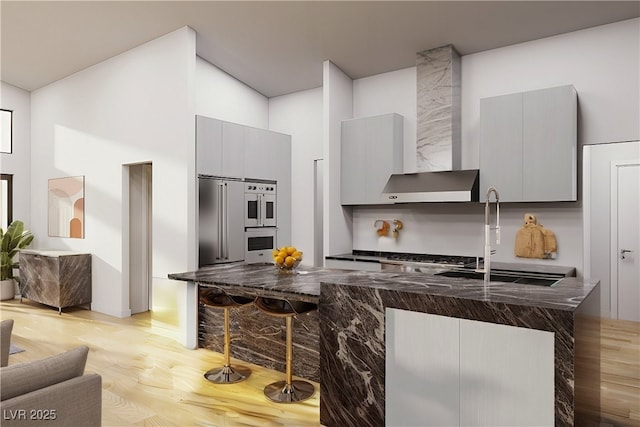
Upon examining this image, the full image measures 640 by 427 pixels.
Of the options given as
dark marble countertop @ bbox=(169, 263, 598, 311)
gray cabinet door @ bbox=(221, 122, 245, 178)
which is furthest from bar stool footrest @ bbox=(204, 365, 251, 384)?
gray cabinet door @ bbox=(221, 122, 245, 178)

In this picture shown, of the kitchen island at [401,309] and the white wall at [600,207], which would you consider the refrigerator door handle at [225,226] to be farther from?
the white wall at [600,207]

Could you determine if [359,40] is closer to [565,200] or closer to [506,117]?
[506,117]

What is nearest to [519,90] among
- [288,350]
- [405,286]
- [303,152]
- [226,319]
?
[303,152]

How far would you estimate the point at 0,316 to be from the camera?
19.6 ft

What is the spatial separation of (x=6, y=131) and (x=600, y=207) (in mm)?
8797

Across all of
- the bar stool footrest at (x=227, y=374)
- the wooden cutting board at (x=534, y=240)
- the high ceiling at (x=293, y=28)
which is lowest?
the bar stool footrest at (x=227, y=374)

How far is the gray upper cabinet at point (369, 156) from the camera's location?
504cm

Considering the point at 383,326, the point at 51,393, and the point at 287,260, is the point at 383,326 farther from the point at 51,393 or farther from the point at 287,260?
the point at 51,393

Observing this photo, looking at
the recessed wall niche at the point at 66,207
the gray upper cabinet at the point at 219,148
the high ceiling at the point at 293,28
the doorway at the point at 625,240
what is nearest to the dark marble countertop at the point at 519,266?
the doorway at the point at 625,240

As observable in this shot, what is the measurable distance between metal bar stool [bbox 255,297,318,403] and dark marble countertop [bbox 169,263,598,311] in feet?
0.52

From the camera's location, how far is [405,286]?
101 inches

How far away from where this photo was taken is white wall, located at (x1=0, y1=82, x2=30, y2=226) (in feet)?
24.0

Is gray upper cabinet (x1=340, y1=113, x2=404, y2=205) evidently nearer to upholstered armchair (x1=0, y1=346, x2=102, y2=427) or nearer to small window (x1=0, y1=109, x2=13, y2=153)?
upholstered armchair (x1=0, y1=346, x2=102, y2=427)

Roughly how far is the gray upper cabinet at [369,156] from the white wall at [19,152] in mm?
5731
